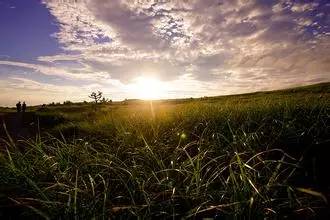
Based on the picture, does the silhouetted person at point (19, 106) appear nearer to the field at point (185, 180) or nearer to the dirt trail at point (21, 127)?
the dirt trail at point (21, 127)

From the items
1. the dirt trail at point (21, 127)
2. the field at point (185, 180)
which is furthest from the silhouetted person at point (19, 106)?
the field at point (185, 180)

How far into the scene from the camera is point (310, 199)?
3879 millimetres

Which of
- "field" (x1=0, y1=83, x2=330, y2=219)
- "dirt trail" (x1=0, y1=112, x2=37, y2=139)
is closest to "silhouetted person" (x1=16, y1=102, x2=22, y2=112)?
"dirt trail" (x1=0, y1=112, x2=37, y2=139)

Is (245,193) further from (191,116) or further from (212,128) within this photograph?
(191,116)

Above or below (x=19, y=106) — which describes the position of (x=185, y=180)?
below

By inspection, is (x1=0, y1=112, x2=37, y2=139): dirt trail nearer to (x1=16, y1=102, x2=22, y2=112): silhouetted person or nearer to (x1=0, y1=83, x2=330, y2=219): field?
(x1=16, y1=102, x2=22, y2=112): silhouetted person

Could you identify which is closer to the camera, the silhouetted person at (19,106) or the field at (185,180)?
the field at (185,180)

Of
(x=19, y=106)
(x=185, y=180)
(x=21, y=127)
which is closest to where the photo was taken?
(x=185, y=180)

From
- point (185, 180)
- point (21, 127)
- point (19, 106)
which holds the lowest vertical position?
point (21, 127)

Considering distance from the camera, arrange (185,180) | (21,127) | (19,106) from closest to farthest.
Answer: (185,180) → (21,127) → (19,106)

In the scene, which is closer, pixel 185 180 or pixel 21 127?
pixel 185 180

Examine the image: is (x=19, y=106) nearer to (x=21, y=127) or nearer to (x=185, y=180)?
(x=21, y=127)

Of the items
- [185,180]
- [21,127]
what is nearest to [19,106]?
[21,127]

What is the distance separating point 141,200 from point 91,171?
1288 millimetres
